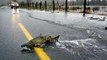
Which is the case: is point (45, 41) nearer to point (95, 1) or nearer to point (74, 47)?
point (74, 47)

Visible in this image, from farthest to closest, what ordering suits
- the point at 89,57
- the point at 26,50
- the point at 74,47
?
the point at 74,47, the point at 26,50, the point at 89,57

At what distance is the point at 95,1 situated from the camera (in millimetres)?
147000

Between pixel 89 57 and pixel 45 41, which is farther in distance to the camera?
pixel 45 41

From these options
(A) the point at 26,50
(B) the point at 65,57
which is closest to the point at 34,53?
(A) the point at 26,50

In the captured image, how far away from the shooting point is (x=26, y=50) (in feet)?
22.7

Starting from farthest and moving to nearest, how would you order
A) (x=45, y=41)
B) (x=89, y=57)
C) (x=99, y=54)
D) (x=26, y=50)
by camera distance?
(x=45, y=41)
(x=26, y=50)
(x=99, y=54)
(x=89, y=57)

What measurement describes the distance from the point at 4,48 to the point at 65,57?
2061mm

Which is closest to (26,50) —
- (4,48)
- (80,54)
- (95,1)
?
(4,48)

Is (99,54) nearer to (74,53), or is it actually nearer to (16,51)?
(74,53)

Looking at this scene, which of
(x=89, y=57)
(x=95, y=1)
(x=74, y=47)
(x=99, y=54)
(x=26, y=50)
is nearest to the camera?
(x=89, y=57)

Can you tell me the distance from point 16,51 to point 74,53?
143 cm

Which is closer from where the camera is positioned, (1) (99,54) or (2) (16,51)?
(1) (99,54)

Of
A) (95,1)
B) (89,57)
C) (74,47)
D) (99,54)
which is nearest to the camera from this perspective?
(89,57)

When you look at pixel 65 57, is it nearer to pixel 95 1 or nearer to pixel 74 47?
pixel 74 47
